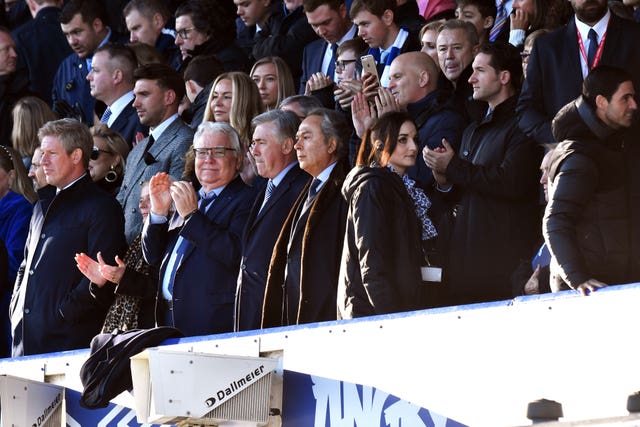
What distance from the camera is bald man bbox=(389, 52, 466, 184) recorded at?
25.9 ft

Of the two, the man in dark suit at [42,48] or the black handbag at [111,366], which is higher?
the man in dark suit at [42,48]

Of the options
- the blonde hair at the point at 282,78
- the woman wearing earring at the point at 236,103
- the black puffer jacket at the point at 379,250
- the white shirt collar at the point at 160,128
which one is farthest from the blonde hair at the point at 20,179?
the black puffer jacket at the point at 379,250

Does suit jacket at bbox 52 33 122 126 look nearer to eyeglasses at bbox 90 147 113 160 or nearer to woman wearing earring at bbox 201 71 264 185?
eyeglasses at bbox 90 147 113 160

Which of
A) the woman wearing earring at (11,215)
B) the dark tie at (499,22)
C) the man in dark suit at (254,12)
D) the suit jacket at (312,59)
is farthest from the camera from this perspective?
the man in dark suit at (254,12)

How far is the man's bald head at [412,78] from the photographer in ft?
26.9

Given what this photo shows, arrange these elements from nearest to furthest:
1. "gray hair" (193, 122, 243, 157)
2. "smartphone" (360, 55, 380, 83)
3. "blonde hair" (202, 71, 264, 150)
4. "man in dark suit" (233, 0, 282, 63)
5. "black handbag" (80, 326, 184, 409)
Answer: "black handbag" (80, 326, 184, 409) < "gray hair" (193, 122, 243, 157) < "smartphone" (360, 55, 380, 83) < "blonde hair" (202, 71, 264, 150) < "man in dark suit" (233, 0, 282, 63)

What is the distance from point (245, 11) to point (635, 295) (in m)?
7.22

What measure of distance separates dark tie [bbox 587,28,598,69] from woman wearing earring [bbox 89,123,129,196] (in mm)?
3305

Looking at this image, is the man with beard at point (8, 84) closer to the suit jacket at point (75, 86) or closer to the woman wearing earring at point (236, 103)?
the suit jacket at point (75, 86)

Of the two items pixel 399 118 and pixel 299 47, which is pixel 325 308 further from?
pixel 299 47

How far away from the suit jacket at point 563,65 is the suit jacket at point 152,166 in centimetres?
223

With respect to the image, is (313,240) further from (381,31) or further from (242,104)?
(381,31)

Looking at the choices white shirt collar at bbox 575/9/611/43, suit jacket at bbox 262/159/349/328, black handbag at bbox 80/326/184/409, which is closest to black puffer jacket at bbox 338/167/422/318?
suit jacket at bbox 262/159/349/328

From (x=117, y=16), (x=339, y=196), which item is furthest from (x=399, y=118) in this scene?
(x=117, y=16)
